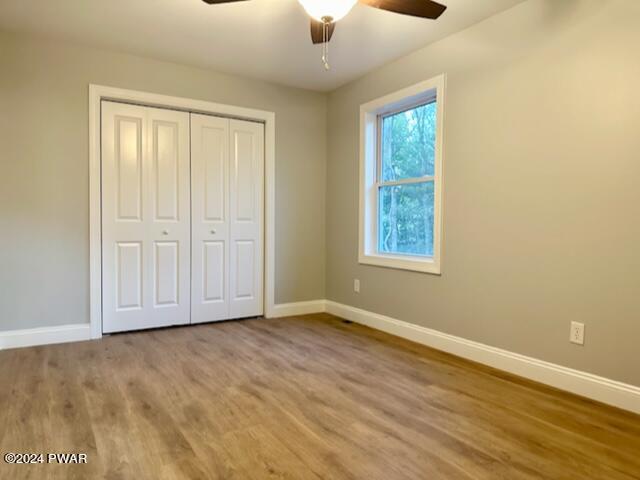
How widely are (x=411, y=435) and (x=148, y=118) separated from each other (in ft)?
10.8

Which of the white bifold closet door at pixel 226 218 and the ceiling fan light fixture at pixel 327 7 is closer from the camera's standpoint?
the ceiling fan light fixture at pixel 327 7

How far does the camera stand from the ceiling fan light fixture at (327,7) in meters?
1.86

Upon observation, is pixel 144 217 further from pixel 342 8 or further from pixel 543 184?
pixel 543 184

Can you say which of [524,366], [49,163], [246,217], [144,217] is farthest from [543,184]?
[49,163]

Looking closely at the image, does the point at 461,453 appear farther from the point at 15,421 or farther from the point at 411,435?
the point at 15,421

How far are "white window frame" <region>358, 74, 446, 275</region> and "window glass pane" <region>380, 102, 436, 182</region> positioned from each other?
7 centimetres

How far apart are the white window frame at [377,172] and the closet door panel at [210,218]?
53.0 inches

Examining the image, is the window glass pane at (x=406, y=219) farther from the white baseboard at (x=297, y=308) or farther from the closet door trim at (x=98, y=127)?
the closet door trim at (x=98, y=127)

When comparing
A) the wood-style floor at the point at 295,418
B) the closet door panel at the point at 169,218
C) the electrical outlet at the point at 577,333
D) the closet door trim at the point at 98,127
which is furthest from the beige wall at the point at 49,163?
the electrical outlet at the point at 577,333

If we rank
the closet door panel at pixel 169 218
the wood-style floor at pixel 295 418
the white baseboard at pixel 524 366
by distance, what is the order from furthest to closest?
the closet door panel at pixel 169 218
the white baseboard at pixel 524 366
the wood-style floor at pixel 295 418

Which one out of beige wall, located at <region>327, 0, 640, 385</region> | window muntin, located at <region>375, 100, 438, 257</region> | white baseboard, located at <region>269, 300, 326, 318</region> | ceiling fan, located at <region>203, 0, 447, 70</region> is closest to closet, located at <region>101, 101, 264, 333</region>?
white baseboard, located at <region>269, 300, 326, 318</region>

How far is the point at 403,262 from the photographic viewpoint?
11.6ft

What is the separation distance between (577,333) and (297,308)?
2689mm

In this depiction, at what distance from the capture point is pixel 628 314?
2166 mm
